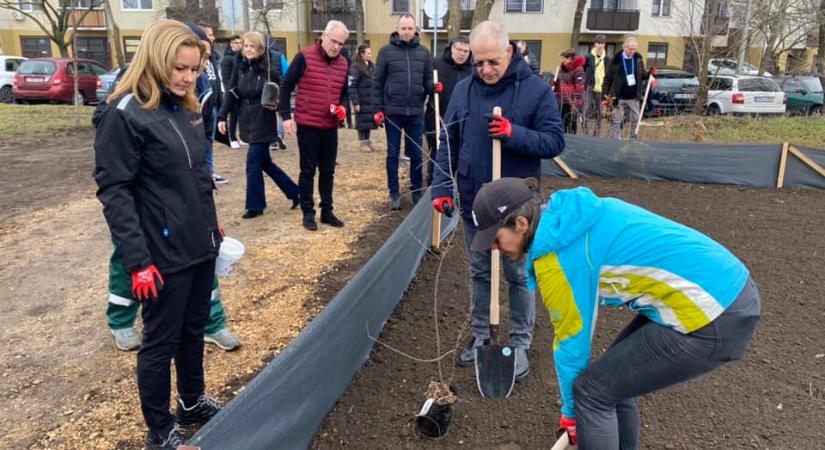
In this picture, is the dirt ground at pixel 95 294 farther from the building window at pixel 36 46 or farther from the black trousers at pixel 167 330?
the building window at pixel 36 46

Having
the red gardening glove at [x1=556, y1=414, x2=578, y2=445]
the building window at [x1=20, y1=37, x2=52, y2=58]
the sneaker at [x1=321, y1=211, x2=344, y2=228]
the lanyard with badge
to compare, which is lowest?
the sneaker at [x1=321, y1=211, x2=344, y2=228]

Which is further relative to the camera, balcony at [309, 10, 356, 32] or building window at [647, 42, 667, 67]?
building window at [647, 42, 667, 67]

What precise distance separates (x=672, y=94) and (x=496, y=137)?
15228 millimetres

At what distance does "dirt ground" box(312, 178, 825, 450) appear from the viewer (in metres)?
2.75

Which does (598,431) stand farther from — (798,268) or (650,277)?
(798,268)

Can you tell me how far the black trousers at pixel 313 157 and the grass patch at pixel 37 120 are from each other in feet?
21.9

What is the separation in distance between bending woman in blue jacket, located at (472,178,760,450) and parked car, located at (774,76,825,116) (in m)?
17.0

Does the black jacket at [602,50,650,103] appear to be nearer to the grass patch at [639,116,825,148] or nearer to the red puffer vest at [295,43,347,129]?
the grass patch at [639,116,825,148]

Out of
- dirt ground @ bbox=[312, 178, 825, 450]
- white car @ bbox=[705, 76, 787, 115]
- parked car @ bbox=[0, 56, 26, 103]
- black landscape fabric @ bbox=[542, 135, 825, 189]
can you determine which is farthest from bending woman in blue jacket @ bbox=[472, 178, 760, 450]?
parked car @ bbox=[0, 56, 26, 103]

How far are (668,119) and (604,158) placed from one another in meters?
4.57

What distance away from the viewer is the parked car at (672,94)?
48.3 ft

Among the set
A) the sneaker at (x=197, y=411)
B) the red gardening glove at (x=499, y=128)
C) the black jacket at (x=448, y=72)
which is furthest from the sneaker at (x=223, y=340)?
the black jacket at (x=448, y=72)

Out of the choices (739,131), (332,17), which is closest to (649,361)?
(739,131)

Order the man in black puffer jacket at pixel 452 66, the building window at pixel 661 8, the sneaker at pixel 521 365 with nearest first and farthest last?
the sneaker at pixel 521 365 → the man in black puffer jacket at pixel 452 66 → the building window at pixel 661 8
